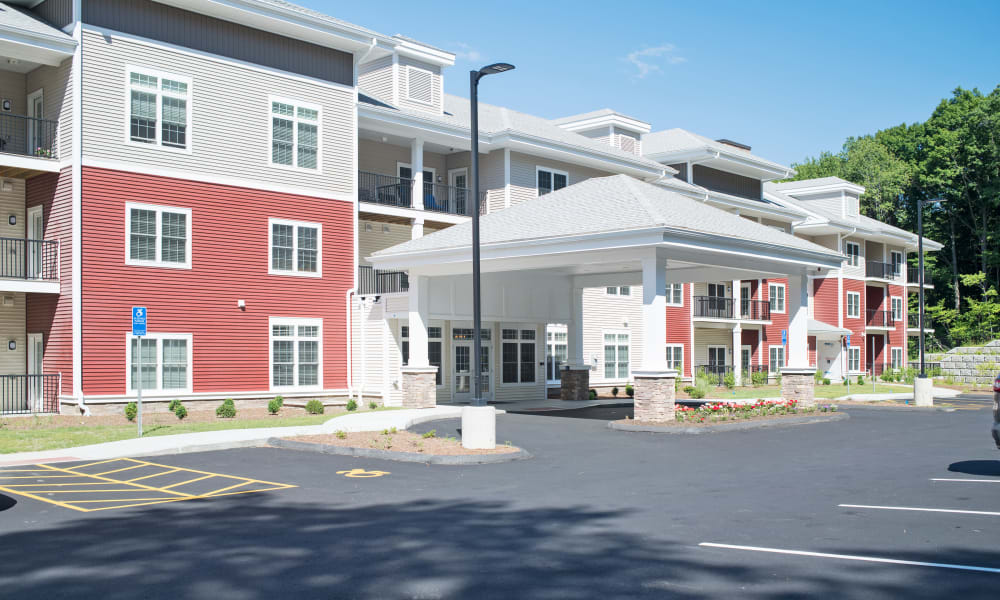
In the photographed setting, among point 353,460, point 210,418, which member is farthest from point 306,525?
point 210,418

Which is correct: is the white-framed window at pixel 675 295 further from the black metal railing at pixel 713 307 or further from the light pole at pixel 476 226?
the light pole at pixel 476 226

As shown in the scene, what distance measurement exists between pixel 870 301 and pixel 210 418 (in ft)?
165

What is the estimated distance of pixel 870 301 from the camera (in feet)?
201

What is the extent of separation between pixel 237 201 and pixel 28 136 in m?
5.94

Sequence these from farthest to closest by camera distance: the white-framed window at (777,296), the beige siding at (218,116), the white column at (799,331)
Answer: the white-framed window at (777,296)
the white column at (799,331)
the beige siding at (218,116)

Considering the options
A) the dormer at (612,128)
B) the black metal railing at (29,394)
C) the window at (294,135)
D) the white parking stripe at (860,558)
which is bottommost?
the white parking stripe at (860,558)

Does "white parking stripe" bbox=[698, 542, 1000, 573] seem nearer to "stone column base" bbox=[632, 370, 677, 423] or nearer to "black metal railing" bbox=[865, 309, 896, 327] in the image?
"stone column base" bbox=[632, 370, 677, 423]

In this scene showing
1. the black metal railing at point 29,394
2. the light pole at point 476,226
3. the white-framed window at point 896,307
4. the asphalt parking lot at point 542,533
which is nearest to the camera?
the asphalt parking lot at point 542,533

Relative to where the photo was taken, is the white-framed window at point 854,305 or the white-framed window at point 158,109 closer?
the white-framed window at point 158,109

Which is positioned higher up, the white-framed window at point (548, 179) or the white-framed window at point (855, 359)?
the white-framed window at point (548, 179)

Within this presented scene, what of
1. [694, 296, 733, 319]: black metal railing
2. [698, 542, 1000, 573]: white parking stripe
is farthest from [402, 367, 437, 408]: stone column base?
[694, 296, 733, 319]: black metal railing

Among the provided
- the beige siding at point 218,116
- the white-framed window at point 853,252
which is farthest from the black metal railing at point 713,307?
the beige siding at point 218,116

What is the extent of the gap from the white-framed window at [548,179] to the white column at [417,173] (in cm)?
592

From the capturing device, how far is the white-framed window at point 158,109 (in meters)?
24.3
